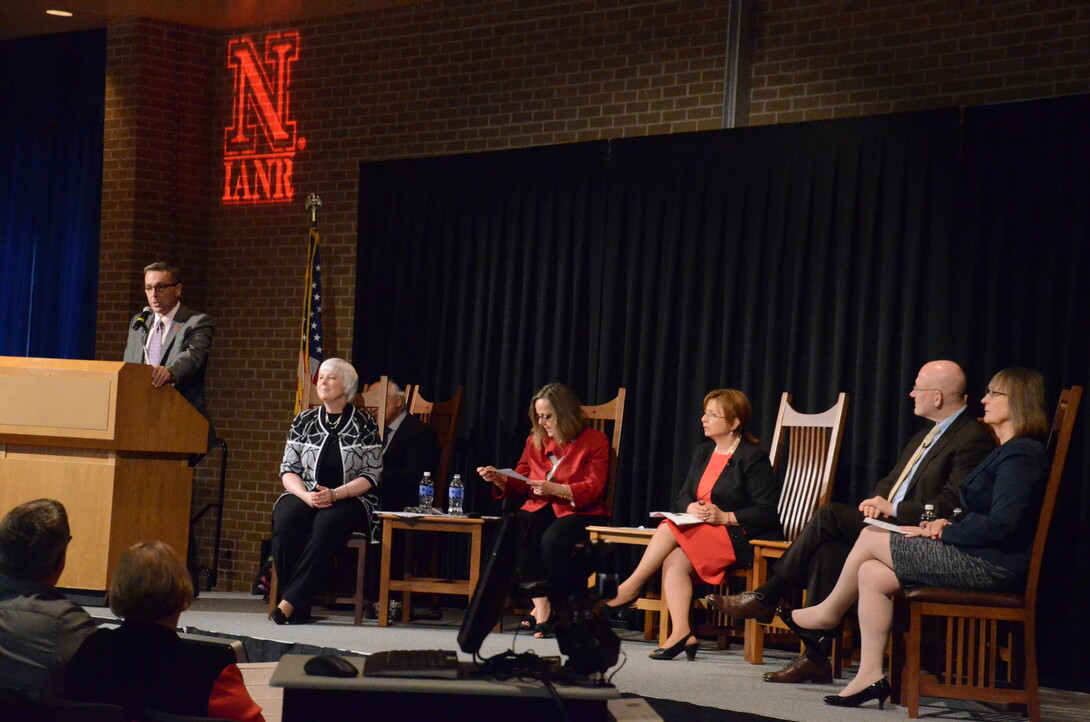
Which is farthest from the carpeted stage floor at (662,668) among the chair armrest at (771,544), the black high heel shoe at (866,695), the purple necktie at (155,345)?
the purple necktie at (155,345)

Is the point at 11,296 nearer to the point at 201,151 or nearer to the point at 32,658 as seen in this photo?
the point at 201,151

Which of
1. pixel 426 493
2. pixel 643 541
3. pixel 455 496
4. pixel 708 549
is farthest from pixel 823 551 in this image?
pixel 426 493

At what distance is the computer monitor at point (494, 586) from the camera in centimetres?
251

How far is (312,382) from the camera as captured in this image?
7191 millimetres

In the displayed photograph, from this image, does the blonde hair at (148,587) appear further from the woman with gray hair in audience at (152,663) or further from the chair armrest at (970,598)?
the chair armrest at (970,598)

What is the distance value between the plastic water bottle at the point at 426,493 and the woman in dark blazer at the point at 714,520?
0.99 meters

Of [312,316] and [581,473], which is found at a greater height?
[312,316]

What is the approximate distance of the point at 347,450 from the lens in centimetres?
634

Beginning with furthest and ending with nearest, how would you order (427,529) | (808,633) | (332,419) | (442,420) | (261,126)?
(261,126), (442,420), (332,419), (427,529), (808,633)

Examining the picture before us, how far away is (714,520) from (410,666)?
336 centimetres

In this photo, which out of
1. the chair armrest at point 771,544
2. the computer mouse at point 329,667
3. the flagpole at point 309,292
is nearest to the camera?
the computer mouse at point 329,667

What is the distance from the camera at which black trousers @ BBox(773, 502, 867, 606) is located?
5.08m

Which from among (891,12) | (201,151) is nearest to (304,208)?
(201,151)

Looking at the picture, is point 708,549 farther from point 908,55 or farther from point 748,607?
point 908,55
